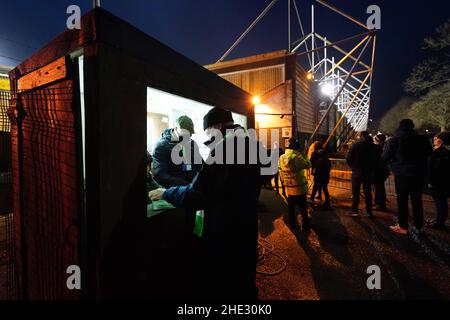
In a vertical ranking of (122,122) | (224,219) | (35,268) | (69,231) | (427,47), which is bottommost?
(35,268)

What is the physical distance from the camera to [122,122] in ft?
6.73

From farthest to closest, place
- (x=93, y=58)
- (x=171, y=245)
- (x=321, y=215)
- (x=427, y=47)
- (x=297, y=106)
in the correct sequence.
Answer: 1. (x=427, y=47)
2. (x=297, y=106)
3. (x=321, y=215)
4. (x=171, y=245)
5. (x=93, y=58)

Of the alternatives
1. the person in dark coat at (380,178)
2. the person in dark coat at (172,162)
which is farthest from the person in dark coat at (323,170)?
the person in dark coat at (172,162)

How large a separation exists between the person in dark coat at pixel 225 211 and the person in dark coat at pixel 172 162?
0.78 metres

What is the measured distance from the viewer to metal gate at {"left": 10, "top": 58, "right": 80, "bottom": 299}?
6.86 feet

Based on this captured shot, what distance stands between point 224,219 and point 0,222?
6969mm

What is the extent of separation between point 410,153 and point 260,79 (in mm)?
Answer: 9179

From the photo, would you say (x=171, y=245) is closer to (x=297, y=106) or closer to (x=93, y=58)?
(x=93, y=58)

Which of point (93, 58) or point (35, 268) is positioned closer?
point (93, 58)

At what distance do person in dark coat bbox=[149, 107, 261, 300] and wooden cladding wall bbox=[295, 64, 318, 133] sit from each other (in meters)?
10.9

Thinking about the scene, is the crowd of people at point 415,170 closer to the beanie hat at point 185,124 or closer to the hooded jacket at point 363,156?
the hooded jacket at point 363,156

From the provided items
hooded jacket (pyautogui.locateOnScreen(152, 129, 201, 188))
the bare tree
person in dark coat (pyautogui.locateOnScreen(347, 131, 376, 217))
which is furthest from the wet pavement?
the bare tree
